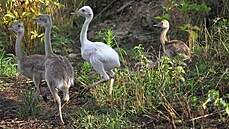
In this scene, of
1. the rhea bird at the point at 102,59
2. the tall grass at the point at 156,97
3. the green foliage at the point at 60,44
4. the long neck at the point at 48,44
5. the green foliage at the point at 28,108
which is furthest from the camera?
the green foliage at the point at 60,44

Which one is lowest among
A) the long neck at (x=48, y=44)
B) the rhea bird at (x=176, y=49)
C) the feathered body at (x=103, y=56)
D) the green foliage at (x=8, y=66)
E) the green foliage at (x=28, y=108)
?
the green foliage at (x=28, y=108)

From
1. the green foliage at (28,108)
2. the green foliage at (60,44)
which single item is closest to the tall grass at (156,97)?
the green foliage at (28,108)

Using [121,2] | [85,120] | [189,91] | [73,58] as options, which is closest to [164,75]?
[189,91]

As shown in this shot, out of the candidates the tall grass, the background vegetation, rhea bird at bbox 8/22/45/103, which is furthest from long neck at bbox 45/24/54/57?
the tall grass

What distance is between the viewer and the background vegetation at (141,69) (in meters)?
5.59

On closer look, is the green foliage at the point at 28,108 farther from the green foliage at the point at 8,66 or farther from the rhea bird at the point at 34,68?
the green foliage at the point at 8,66

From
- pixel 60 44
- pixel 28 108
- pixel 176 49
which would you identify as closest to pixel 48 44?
pixel 28 108

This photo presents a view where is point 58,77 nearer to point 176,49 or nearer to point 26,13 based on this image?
point 176,49

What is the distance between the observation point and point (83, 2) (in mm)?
10234

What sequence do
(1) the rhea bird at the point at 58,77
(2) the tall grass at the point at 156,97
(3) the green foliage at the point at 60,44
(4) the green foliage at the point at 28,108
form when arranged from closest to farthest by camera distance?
(2) the tall grass at the point at 156,97, (1) the rhea bird at the point at 58,77, (4) the green foliage at the point at 28,108, (3) the green foliage at the point at 60,44

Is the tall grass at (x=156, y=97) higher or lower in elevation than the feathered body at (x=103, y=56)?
lower

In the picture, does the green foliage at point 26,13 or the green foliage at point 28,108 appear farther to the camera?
the green foliage at point 26,13

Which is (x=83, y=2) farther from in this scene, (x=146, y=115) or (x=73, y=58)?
(x=146, y=115)

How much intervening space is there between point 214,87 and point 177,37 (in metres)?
2.30
